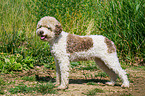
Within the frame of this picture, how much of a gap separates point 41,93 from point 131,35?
4.33 m

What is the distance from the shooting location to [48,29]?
4164mm

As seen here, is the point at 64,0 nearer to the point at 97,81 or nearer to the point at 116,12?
the point at 116,12

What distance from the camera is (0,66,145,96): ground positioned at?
414cm

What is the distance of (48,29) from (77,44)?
29.8 inches

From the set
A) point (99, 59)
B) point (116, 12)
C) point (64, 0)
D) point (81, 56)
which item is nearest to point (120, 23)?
point (116, 12)

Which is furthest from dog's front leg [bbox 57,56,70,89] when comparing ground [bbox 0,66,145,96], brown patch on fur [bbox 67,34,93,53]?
brown patch on fur [bbox 67,34,93,53]

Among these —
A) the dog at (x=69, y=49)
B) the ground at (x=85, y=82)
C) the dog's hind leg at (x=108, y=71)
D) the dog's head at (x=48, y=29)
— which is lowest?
the ground at (x=85, y=82)

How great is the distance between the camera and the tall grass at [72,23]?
650 centimetres

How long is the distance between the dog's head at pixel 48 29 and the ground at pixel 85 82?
1195 millimetres

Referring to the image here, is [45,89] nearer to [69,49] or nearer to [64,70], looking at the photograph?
[64,70]

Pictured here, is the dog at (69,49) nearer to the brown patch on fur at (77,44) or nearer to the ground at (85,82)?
the brown patch on fur at (77,44)

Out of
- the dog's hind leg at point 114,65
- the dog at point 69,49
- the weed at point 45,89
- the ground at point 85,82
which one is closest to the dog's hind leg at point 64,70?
the dog at point 69,49

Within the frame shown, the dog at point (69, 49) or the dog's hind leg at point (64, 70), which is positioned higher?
the dog at point (69, 49)

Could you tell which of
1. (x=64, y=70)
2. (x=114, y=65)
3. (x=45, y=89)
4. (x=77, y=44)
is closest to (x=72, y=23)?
(x=77, y=44)
